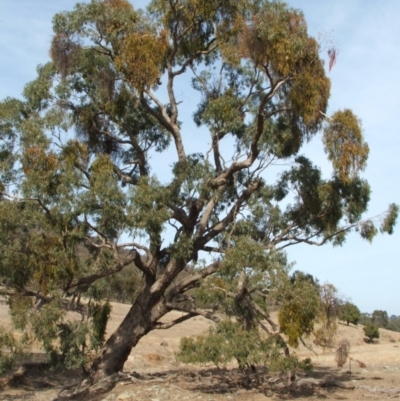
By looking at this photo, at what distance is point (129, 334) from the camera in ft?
46.1

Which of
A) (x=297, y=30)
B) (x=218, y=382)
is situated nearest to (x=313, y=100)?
(x=297, y=30)

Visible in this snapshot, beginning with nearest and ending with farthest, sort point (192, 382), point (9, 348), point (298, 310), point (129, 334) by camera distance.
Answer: point (298, 310), point (9, 348), point (129, 334), point (192, 382)

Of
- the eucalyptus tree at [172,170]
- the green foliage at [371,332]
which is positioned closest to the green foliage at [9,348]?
the eucalyptus tree at [172,170]

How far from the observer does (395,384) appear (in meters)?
14.7

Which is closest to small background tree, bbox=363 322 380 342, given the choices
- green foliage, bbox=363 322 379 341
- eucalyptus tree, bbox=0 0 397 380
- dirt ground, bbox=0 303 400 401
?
green foliage, bbox=363 322 379 341

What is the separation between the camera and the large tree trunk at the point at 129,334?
1384 centimetres

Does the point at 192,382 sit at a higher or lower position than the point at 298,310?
lower

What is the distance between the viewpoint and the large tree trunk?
1384 cm

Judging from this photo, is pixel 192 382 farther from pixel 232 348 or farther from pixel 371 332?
pixel 371 332

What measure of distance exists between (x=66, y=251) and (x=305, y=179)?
6683mm

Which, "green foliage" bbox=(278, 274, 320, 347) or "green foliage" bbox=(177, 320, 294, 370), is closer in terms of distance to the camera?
"green foliage" bbox=(177, 320, 294, 370)

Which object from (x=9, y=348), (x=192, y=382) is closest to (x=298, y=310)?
(x=192, y=382)

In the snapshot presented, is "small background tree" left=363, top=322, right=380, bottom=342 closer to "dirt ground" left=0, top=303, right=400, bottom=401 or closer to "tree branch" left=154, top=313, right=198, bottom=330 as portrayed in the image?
"dirt ground" left=0, top=303, right=400, bottom=401

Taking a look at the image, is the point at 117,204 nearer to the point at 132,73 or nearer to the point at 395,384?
the point at 132,73
